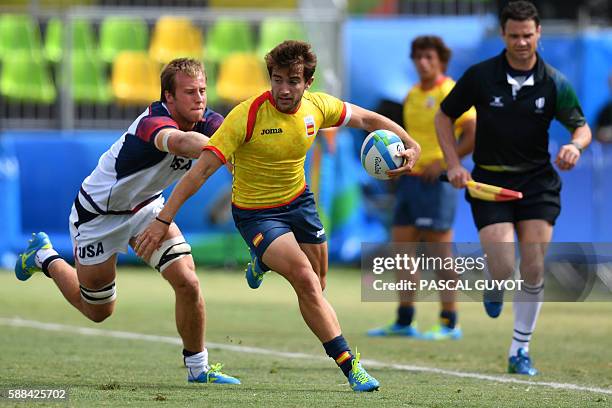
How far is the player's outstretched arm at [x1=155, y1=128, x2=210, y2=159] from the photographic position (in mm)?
7559

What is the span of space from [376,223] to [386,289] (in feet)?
21.3

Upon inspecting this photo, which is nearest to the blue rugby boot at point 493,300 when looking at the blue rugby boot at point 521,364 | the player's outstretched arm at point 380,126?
the blue rugby boot at point 521,364

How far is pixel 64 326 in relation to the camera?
40.0 ft

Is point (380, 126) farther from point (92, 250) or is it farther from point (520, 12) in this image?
point (92, 250)

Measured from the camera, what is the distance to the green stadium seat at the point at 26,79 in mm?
21375

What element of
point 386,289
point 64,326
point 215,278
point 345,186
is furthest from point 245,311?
point 345,186

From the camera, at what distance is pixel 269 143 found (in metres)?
7.69

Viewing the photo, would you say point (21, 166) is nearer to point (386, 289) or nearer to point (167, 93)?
point (386, 289)

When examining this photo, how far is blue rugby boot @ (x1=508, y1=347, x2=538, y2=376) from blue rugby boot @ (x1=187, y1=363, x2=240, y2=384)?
7.04 feet

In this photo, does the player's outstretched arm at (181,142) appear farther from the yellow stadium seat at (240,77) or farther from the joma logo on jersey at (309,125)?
the yellow stadium seat at (240,77)

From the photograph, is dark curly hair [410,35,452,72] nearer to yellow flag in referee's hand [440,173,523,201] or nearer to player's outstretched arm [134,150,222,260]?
yellow flag in referee's hand [440,173,523,201]

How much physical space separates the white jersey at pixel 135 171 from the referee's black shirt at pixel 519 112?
7.23 feet

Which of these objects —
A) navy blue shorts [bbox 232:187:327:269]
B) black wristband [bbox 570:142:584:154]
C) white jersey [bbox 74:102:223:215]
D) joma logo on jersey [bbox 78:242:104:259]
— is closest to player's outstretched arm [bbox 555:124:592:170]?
black wristband [bbox 570:142:584:154]

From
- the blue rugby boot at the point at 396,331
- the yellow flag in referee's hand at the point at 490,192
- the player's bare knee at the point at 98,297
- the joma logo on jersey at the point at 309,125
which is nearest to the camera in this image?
the joma logo on jersey at the point at 309,125
